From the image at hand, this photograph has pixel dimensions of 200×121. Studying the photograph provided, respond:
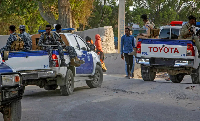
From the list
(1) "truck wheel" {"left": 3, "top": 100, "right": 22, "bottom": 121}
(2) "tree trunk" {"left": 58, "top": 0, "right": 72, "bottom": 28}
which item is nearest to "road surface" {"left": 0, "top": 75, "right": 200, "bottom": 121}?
(1) "truck wheel" {"left": 3, "top": 100, "right": 22, "bottom": 121}

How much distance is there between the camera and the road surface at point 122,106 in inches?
324

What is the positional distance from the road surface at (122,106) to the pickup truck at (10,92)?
92 cm

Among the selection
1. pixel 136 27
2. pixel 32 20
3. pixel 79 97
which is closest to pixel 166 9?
pixel 136 27

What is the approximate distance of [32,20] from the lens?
41906mm

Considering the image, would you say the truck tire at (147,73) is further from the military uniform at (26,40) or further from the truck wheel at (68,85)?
the military uniform at (26,40)

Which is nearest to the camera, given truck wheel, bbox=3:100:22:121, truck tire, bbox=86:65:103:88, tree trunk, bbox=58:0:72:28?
truck wheel, bbox=3:100:22:121

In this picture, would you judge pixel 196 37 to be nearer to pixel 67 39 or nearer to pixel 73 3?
pixel 67 39

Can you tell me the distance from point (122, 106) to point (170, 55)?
17.7 feet

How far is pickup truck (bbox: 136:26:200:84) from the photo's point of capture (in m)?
14.3

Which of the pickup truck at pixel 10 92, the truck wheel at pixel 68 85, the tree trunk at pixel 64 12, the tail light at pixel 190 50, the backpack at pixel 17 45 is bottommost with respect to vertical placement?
the truck wheel at pixel 68 85

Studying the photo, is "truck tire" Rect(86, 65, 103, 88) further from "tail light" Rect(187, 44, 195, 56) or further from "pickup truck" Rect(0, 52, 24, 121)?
"pickup truck" Rect(0, 52, 24, 121)

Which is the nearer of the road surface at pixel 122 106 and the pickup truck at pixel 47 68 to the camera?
the road surface at pixel 122 106

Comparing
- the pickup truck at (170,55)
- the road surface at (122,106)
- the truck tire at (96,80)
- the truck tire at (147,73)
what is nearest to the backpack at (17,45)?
the road surface at (122,106)

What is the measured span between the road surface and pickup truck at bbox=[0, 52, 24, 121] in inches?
36.3
